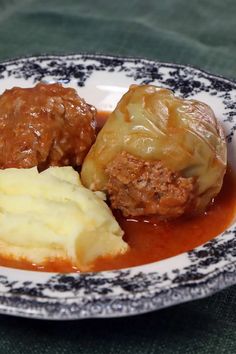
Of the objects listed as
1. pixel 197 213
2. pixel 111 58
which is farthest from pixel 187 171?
pixel 111 58

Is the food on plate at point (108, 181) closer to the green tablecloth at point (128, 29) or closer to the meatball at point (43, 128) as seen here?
the meatball at point (43, 128)

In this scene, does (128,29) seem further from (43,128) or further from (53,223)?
(53,223)

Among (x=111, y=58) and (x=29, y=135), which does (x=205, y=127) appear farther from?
(x=111, y=58)

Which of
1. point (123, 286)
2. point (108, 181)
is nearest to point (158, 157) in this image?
point (108, 181)

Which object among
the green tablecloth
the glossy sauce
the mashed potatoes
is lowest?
the green tablecloth

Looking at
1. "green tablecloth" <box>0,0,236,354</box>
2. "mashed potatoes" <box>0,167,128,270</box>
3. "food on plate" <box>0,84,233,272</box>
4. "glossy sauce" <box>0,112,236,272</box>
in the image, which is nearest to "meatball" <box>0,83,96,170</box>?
"food on plate" <box>0,84,233,272</box>

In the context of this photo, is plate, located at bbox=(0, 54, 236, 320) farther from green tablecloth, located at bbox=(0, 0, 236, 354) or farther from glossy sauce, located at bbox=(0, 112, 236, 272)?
green tablecloth, located at bbox=(0, 0, 236, 354)
